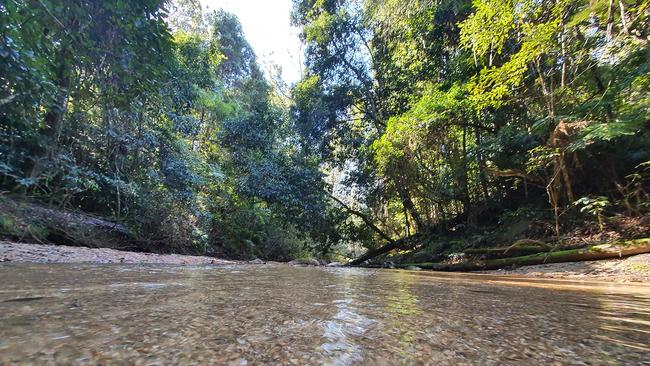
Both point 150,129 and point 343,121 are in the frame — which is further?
point 343,121

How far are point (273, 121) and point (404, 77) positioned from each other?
18.9 ft

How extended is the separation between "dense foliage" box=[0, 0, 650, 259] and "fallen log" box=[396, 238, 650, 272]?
84 centimetres

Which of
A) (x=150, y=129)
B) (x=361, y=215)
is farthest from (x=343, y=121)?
(x=150, y=129)

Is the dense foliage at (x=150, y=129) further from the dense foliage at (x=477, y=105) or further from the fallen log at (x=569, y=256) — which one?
the fallen log at (x=569, y=256)

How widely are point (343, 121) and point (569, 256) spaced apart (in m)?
9.59

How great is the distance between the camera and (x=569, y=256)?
5.72m

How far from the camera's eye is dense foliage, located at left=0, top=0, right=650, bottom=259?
15.1 feet

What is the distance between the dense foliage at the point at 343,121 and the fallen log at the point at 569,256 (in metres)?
0.84

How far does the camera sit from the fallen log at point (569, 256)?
5.05 meters

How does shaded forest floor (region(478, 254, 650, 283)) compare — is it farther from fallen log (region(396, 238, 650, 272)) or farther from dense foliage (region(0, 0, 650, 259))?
dense foliage (region(0, 0, 650, 259))

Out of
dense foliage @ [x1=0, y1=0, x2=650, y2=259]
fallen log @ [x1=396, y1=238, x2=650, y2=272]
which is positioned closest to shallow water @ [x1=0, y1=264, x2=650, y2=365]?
dense foliage @ [x1=0, y1=0, x2=650, y2=259]

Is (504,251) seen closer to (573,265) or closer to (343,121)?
(573,265)

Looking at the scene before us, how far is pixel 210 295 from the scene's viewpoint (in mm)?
1685

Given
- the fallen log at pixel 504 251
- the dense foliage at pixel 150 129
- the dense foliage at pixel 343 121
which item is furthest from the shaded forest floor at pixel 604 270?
the dense foliage at pixel 150 129
